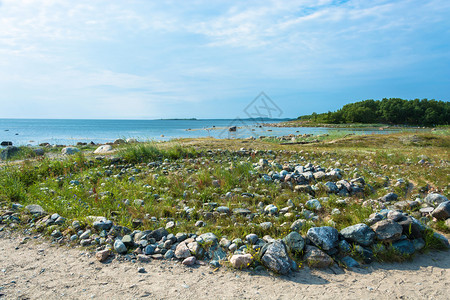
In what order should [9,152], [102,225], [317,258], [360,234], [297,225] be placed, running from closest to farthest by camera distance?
[317,258] < [360,234] < [297,225] < [102,225] < [9,152]

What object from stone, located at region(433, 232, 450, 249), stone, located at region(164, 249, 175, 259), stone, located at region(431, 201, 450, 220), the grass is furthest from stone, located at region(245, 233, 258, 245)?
stone, located at region(431, 201, 450, 220)

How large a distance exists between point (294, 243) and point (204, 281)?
1.42m

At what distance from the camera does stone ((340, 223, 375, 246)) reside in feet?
12.8

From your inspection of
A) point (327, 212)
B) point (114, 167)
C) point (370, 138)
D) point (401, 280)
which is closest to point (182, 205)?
point (327, 212)

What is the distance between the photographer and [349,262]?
11.9 ft

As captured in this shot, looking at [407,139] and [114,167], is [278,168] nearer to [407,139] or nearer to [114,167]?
[114,167]

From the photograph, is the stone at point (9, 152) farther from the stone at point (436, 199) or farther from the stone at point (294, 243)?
the stone at point (436, 199)

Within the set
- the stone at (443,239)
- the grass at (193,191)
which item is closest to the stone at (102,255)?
the grass at (193,191)

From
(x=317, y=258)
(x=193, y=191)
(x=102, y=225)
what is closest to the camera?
(x=317, y=258)

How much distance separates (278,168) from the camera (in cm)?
848

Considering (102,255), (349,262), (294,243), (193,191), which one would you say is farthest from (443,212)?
(102,255)

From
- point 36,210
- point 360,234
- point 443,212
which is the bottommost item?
point 36,210

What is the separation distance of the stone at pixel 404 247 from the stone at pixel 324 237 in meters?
0.84

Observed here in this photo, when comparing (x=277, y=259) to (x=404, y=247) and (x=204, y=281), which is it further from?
(x=404, y=247)
